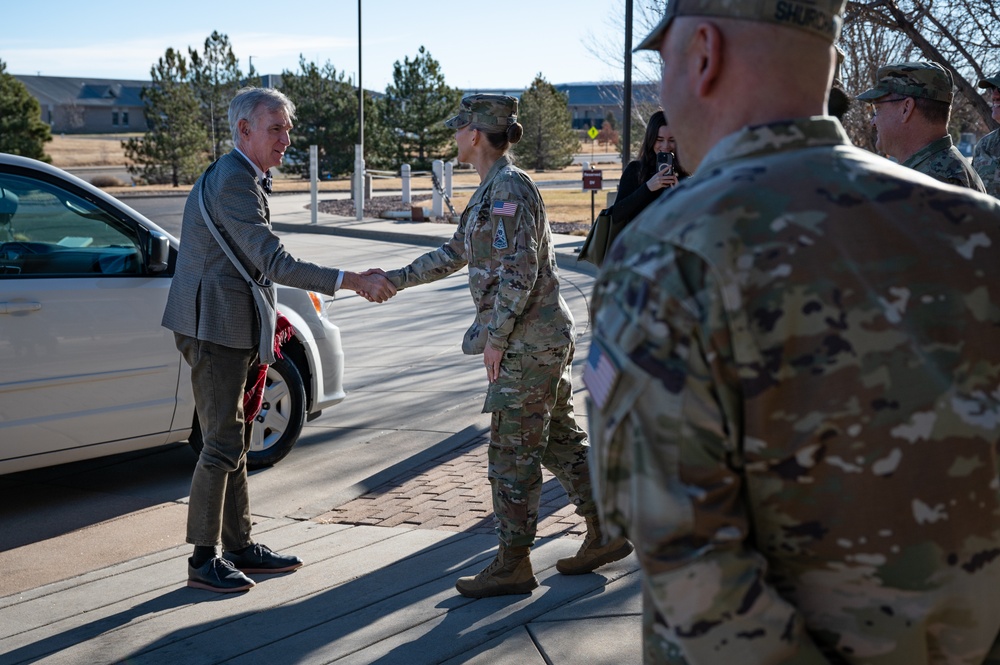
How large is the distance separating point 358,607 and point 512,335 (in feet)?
4.03

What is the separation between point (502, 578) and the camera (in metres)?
4.27

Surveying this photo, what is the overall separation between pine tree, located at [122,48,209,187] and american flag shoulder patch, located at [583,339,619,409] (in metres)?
42.3

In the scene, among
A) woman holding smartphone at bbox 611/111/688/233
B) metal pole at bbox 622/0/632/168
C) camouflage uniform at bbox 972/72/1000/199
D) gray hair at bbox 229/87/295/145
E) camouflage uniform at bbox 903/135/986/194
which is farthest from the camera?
metal pole at bbox 622/0/632/168

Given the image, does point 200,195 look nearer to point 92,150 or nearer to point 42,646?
point 42,646

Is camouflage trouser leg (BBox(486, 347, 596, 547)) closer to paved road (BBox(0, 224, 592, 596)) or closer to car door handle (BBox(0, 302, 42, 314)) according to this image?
paved road (BBox(0, 224, 592, 596))

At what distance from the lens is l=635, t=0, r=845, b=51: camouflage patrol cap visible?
1.56m

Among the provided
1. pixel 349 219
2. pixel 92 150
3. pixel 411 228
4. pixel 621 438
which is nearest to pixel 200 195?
pixel 621 438

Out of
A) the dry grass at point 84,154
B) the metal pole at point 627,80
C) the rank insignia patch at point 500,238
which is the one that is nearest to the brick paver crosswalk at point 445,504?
the rank insignia patch at point 500,238

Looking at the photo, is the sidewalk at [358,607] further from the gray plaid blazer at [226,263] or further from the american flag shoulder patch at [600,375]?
the american flag shoulder patch at [600,375]

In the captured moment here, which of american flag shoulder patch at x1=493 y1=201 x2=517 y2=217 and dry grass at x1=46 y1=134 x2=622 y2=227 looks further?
dry grass at x1=46 y1=134 x2=622 y2=227

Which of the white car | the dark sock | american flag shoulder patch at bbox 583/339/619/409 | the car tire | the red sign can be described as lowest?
the dark sock

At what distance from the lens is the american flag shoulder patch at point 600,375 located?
151 cm

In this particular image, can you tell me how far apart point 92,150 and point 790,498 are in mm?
79166

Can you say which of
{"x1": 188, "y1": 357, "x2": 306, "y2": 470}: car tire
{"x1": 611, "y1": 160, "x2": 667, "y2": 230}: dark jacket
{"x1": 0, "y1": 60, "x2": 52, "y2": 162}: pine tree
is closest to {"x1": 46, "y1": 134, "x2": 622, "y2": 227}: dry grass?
{"x1": 0, "y1": 60, "x2": 52, "y2": 162}: pine tree
